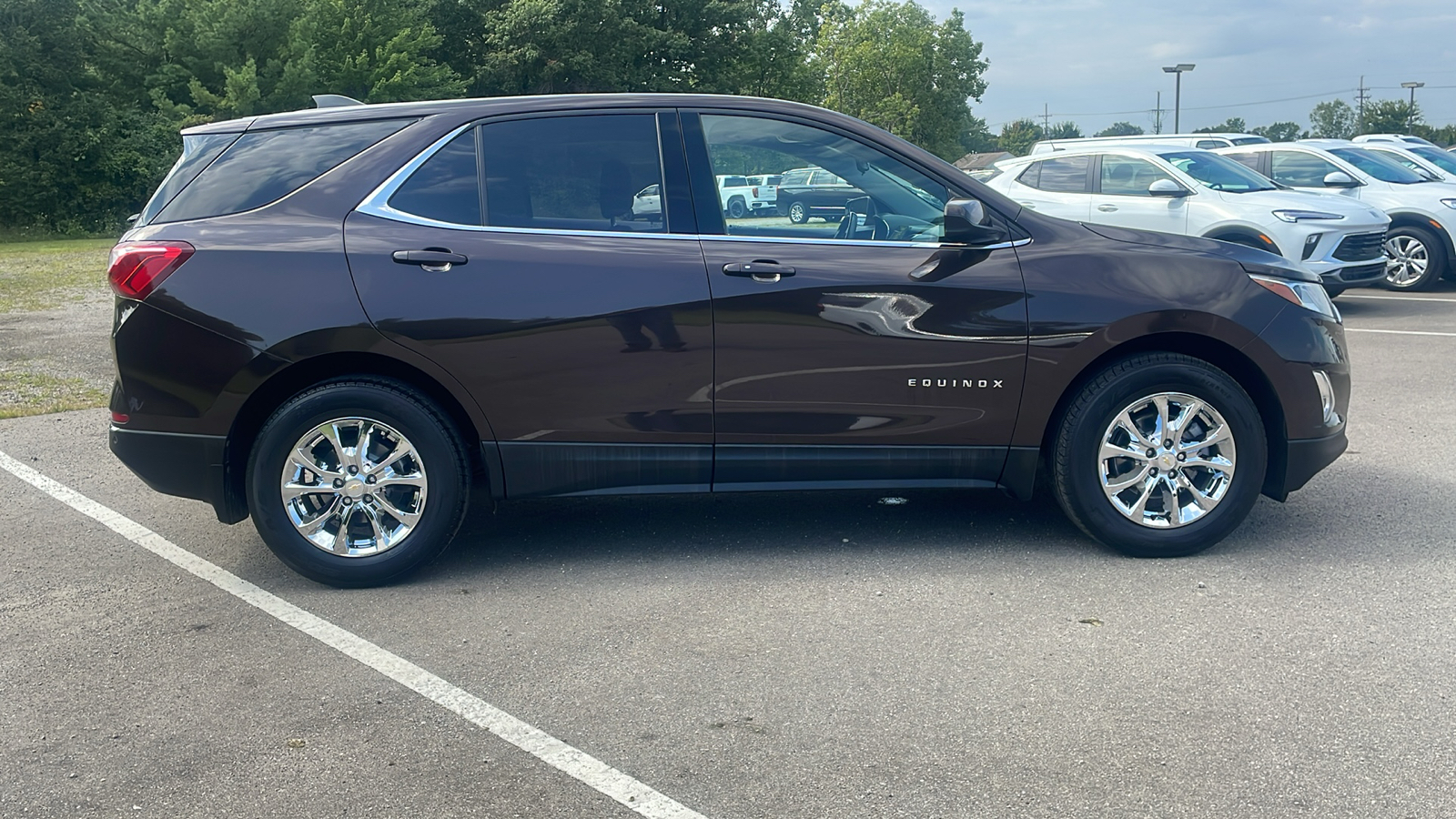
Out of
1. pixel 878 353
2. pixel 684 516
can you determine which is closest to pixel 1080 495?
pixel 878 353

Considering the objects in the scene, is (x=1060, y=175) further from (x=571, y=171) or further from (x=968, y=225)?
(x=571, y=171)

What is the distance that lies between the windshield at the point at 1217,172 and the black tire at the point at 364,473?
32.8 feet

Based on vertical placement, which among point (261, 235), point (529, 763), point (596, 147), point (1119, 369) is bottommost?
point (529, 763)

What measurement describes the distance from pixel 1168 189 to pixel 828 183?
321 inches

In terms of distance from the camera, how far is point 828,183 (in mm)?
4688

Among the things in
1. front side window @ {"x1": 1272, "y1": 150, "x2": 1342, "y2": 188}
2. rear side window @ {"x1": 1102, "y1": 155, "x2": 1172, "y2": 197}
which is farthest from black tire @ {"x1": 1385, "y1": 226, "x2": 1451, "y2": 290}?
rear side window @ {"x1": 1102, "y1": 155, "x2": 1172, "y2": 197}

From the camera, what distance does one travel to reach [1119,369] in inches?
184

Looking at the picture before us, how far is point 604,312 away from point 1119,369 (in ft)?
6.50

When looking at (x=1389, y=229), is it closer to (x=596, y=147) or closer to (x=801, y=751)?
(x=596, y=147)

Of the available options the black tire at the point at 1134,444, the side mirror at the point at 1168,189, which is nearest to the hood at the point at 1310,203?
the side mirror at the point at 1168,189

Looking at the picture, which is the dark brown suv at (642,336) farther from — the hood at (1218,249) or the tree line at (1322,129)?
the tree line at (1322,129)

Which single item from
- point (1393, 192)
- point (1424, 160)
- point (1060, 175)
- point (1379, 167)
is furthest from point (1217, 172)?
point (1424, 160)

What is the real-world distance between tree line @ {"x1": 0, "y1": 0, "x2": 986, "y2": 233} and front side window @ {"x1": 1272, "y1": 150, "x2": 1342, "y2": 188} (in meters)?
29.9

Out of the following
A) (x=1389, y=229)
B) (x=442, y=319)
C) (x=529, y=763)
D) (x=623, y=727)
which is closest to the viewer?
(x=529, y=763)
